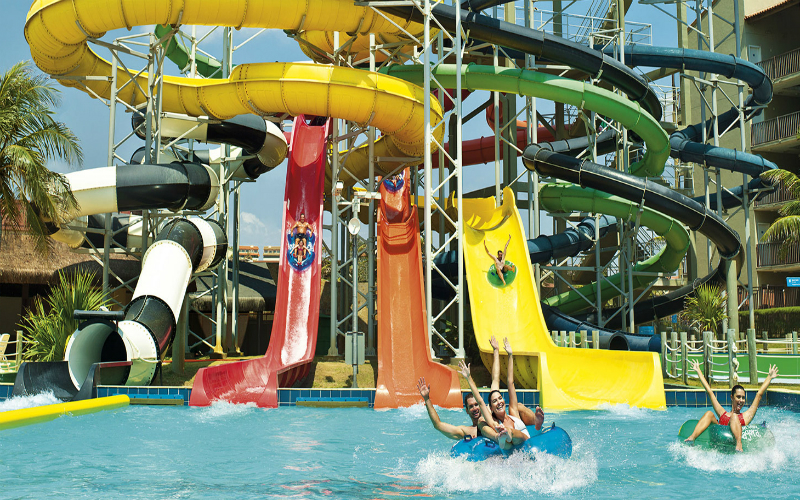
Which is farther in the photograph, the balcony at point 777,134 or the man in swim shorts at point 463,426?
the balcony at point 777,134

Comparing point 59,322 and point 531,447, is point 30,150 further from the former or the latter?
point 531,447

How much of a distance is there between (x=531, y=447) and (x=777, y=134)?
25.0m

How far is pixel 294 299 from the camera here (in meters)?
14.0

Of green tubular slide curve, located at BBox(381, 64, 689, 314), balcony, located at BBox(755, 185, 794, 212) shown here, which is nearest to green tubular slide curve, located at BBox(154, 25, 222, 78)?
green tubular slide curve, located at BBox(381, 64, 689, 314)

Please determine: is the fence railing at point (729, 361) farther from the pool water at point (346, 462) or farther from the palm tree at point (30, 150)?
the palm tree at point (30, 150)

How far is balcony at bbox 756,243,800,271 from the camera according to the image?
86.9 ft

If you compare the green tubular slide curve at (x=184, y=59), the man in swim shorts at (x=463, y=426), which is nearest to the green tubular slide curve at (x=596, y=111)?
the green tubular slide curve at (x=184, y=59)

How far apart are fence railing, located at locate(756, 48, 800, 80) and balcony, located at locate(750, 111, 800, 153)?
151 centimetres

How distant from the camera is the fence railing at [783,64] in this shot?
26.8 m

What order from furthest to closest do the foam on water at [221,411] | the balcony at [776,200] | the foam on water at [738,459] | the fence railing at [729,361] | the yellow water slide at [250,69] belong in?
the balcony at [776,200] → the yellow water slide at [250,69] → the fence railing at [729,361] → the foam on water at [221,411] → the foam on water at [738,459]

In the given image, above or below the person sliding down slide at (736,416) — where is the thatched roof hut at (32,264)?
above

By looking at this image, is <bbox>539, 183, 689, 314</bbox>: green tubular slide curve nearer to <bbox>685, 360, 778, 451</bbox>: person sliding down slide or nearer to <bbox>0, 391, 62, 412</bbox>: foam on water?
<bbox>685, 360, 778, 451</bbox>: person sliding down slide

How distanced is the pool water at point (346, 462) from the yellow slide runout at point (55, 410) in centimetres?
15

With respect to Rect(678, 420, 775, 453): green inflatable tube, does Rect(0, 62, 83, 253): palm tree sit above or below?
above
